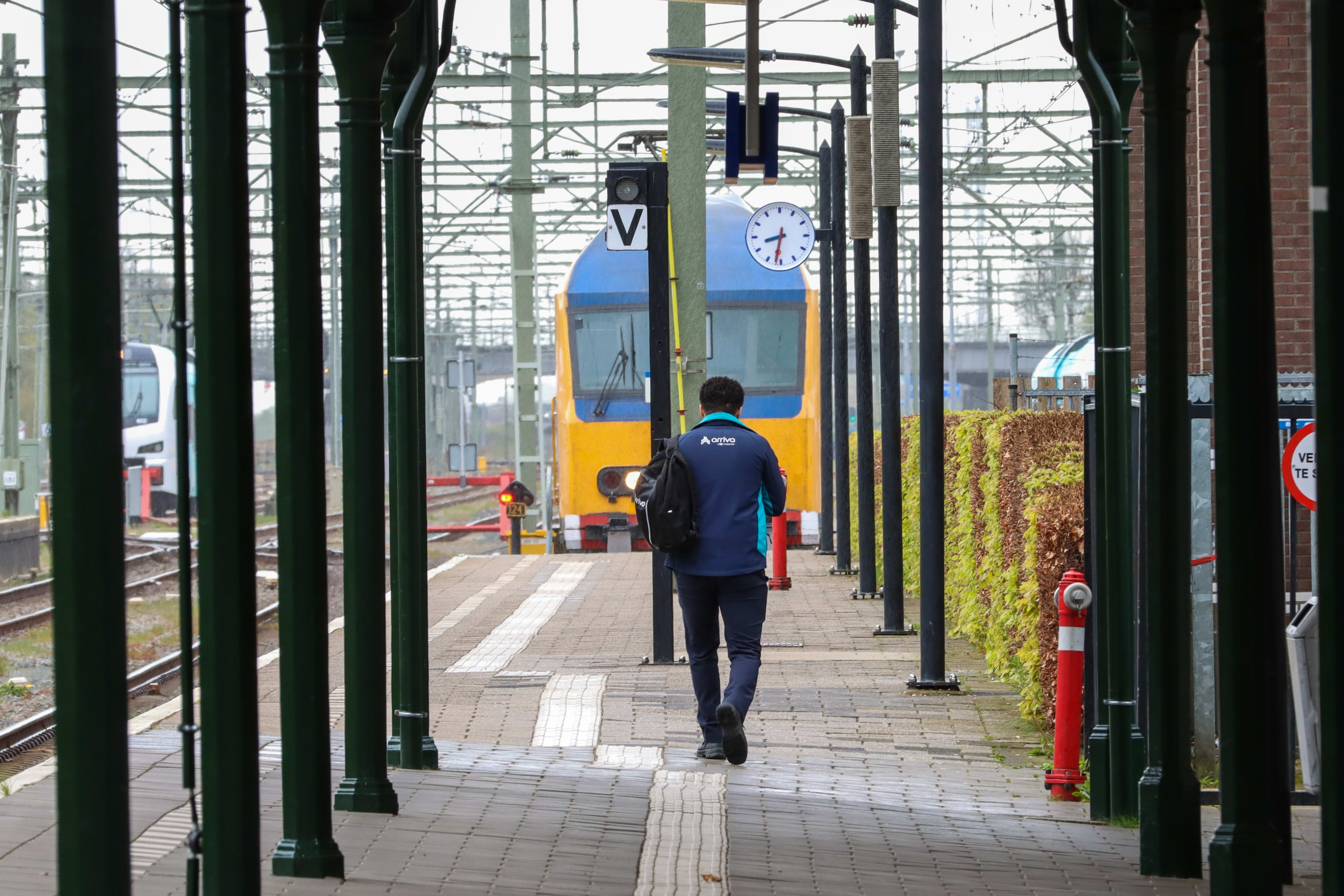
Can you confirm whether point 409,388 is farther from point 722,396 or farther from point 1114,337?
point 1114,337

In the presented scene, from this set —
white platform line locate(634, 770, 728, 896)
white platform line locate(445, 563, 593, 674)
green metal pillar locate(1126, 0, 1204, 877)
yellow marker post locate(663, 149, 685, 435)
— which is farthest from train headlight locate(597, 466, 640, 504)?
green metal pillar locate(1126, 0, 1204, 877)

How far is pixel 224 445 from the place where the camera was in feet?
11.9

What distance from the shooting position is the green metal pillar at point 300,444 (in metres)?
4.28

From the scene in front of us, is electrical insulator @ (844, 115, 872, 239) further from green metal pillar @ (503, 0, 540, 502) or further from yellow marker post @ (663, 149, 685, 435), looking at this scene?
green metal pillar @ (503, 0, 540, 502)

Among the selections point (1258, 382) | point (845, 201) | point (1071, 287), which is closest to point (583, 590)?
point (845, 201)

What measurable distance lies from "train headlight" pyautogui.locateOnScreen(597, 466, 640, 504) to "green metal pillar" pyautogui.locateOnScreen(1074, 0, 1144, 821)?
11.8m

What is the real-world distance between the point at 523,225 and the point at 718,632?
680 inches

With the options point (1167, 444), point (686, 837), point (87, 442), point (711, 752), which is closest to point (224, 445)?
point (87, 442)

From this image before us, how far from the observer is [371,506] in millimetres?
5734

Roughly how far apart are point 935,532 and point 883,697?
1.08 meters

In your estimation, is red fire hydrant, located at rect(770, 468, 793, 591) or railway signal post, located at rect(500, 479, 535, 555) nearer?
red fire hydrant, located at rect(770, 468, 793, 591)

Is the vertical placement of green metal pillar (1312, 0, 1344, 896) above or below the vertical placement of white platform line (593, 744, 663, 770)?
above

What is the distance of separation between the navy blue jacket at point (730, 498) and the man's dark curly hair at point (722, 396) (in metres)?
0.13

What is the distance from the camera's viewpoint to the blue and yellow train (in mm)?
17656
